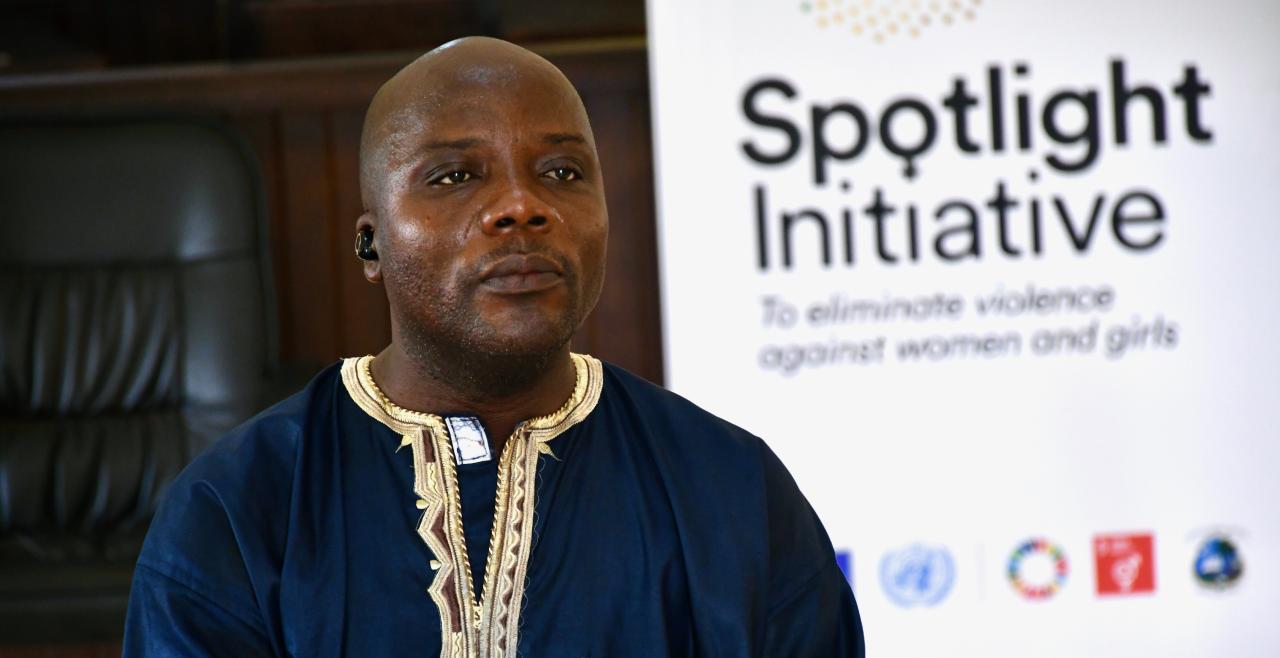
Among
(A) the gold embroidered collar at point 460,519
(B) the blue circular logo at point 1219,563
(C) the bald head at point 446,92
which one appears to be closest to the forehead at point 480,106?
(C) the bald head at point 446,92

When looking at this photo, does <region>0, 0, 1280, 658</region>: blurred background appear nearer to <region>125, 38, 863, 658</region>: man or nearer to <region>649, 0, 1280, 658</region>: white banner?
<region>649, 0, 1280, 658</region>: white banner

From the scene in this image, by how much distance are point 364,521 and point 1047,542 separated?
162cm

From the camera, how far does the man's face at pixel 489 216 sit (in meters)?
1.05

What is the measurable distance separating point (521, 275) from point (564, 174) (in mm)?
99

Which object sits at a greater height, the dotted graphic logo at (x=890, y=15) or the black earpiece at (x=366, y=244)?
the dotted graphic logo at (x=890, y=15)

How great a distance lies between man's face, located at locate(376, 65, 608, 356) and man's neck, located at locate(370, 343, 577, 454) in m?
0.05

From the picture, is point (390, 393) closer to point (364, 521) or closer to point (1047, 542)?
point (364, 521)

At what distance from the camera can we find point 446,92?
3.52ft

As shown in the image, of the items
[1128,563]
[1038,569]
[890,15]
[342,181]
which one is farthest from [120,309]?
[1128,563]

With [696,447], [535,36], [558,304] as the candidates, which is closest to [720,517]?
[696,447]

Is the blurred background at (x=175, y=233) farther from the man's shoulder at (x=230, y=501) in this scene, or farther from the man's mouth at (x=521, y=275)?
the man's mouth at (x=521, y=275)

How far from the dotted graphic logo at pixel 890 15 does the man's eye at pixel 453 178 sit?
1.46 metres

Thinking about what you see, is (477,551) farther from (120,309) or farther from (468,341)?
(120,309)

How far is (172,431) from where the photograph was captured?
2.33 meters
